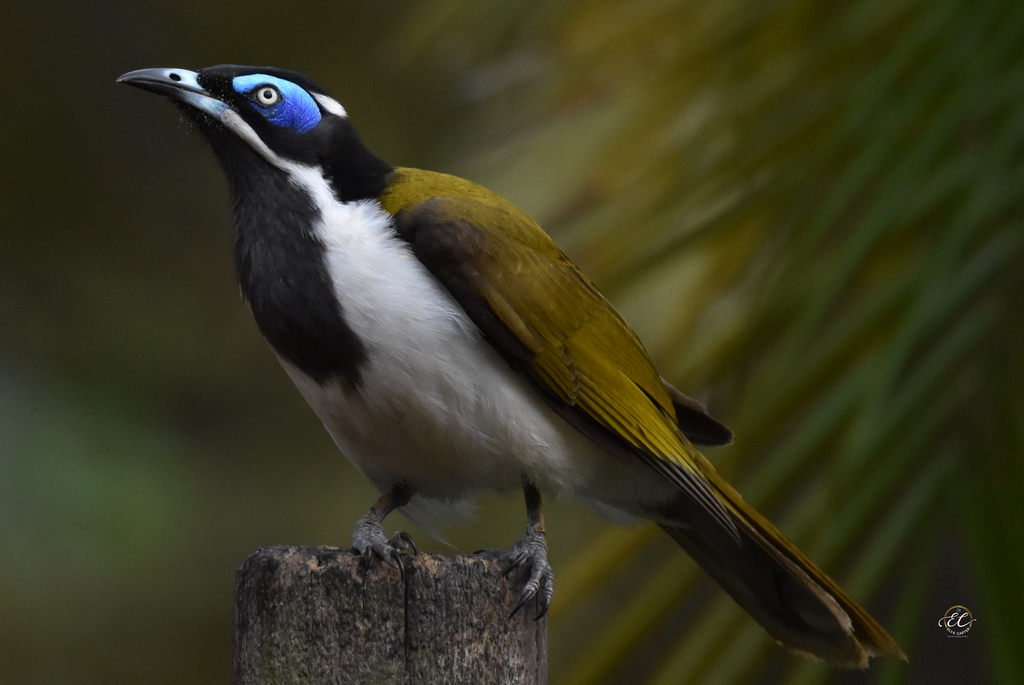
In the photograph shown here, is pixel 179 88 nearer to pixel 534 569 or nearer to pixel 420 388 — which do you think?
pixel 420 388

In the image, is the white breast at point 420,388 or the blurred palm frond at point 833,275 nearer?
the blurred palm frond at point 833,275

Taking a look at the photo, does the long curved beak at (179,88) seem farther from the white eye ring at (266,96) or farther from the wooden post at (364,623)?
the wooden post at (364,623)

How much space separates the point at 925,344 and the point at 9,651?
17.1 feet

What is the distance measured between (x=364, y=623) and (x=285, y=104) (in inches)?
51.9

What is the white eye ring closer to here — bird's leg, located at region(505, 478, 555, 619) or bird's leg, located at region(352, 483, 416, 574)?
bird's leg, located at region(352, 483, 416, 574)

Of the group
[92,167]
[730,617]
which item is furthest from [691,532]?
[92,167]

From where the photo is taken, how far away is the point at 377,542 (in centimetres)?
201

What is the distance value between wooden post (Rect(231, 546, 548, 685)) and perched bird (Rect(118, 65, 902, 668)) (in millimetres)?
296

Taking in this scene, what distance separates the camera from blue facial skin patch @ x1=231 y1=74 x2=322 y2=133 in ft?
8.52

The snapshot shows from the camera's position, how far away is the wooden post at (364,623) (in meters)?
1.79

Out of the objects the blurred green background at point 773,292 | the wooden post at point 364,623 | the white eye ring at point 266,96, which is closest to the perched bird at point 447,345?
the white eye ring at point 266,96

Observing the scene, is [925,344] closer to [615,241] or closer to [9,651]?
[615,241]

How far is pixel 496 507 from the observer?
5969 mm

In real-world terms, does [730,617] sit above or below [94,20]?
below
